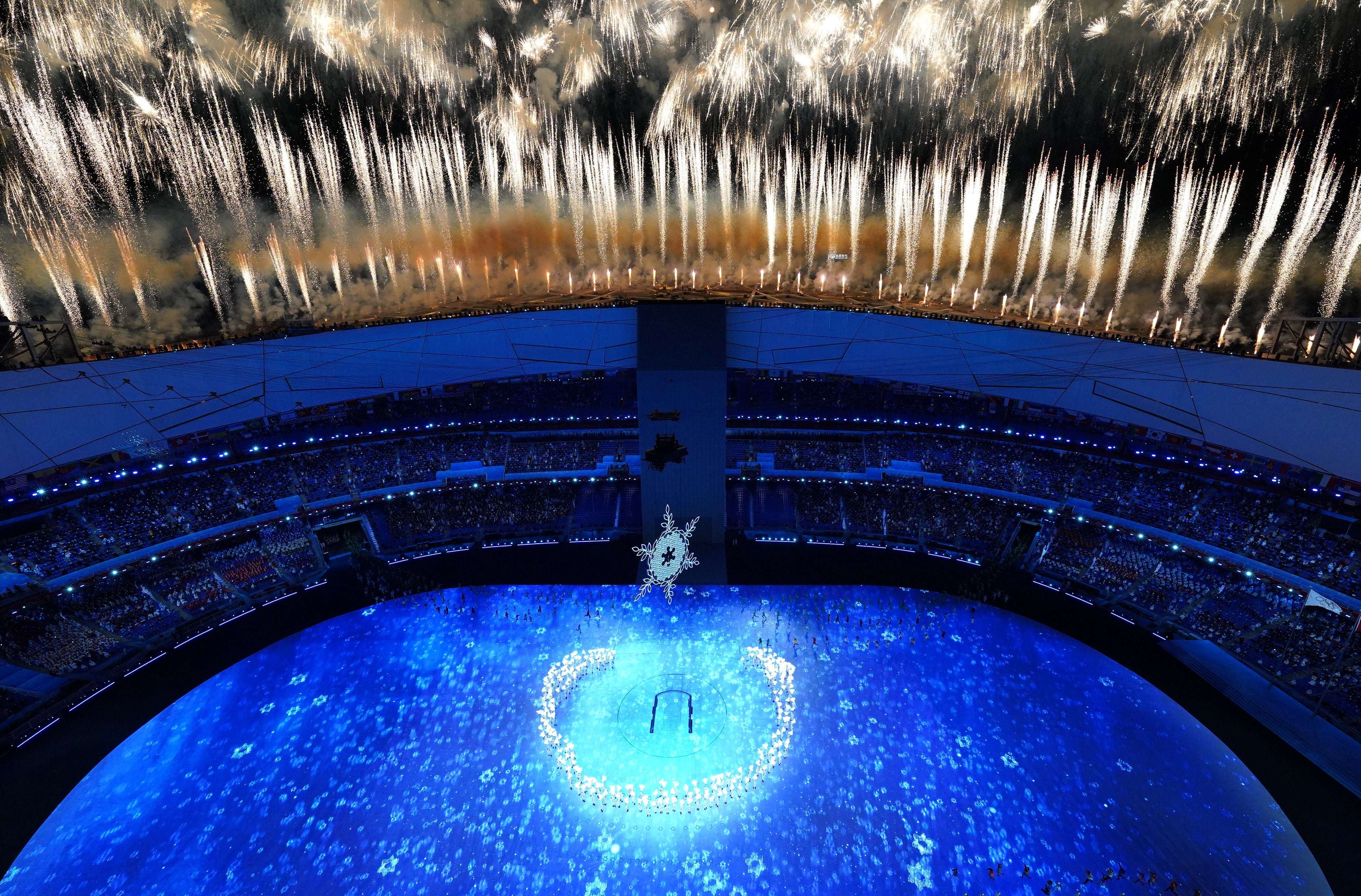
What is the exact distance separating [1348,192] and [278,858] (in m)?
45.5

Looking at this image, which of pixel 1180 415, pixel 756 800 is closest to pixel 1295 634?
pixel 1180 415

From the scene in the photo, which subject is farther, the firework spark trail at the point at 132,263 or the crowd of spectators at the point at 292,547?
the crowd of spectators at the point at 292,547

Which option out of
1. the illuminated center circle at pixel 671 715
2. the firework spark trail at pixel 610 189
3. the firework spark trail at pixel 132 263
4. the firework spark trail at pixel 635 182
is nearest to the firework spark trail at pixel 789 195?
the firework spark trail at pixel 635 182

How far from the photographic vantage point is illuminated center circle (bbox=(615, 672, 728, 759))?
77.7ft

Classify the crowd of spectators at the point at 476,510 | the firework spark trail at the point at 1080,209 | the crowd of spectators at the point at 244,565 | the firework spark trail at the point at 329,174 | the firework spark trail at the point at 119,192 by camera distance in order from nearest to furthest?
the firework spark trail at the point at 119,192, the firework spark trail at the point at 1080,209, the firework spark trail at the point at 329,174, the crowd of spectators at the point at 244,565, the crowd of spectators at the point at 476,510

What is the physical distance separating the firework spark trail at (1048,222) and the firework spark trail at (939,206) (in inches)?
176

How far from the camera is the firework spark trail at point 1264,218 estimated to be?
84.1 feet

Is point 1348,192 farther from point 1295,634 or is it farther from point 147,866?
point 147,866

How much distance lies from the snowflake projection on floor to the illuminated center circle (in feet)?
19.1

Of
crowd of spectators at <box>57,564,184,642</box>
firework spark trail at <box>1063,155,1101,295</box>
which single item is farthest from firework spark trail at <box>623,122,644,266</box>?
crowd of spectators at <box>57,564,184,642</box>

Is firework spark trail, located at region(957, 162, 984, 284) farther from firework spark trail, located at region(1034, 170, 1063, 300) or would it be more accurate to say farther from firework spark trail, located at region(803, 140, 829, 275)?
firework spark trail, located at region(803, 140, 829, 275)

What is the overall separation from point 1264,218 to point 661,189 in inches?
1093

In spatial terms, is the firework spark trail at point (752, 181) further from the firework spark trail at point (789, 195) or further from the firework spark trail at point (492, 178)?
the firework spark trail at point (492, 178)

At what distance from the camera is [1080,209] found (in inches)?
1221
